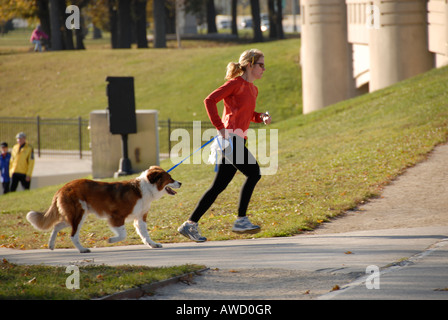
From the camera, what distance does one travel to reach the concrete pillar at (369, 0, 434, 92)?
23547mm

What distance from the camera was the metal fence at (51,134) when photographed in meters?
29.7

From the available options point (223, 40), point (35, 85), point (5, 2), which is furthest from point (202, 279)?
point (223, 40)

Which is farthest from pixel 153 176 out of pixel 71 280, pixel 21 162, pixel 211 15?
pixel 211 15

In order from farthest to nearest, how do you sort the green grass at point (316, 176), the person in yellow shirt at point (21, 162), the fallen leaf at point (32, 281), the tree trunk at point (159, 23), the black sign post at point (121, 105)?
the tree trunk at point (159, 23)
the black sign post at point (121, 105)
the person in yellow shirt at point (21, 162)
the green grass at point (316, 176)
the fallen leaf at point (32, 281)

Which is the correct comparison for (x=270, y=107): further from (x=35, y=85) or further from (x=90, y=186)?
(x=90, y=186)

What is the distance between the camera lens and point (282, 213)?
33.1ft

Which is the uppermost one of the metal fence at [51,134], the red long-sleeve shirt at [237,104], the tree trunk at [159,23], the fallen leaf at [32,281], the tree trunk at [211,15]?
the tree trunk at [211,15]

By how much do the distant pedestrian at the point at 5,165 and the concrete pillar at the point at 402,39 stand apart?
12.7 metres

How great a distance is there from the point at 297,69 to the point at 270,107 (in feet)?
16.3

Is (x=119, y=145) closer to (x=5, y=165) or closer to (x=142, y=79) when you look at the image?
(x=5, y=165)

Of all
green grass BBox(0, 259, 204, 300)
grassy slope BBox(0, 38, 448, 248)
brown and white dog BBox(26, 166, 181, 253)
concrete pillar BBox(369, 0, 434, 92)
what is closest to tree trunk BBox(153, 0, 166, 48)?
concrete pillar BBox(369, 0, 434, 92)

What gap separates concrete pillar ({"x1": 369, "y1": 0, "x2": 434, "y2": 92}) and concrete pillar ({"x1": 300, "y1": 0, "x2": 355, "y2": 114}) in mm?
5326

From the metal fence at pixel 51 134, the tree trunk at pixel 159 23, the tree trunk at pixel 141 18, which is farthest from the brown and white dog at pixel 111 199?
the tree trunk at pixel 141 18

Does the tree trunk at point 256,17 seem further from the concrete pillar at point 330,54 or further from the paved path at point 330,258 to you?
the paved path at point 330,258
